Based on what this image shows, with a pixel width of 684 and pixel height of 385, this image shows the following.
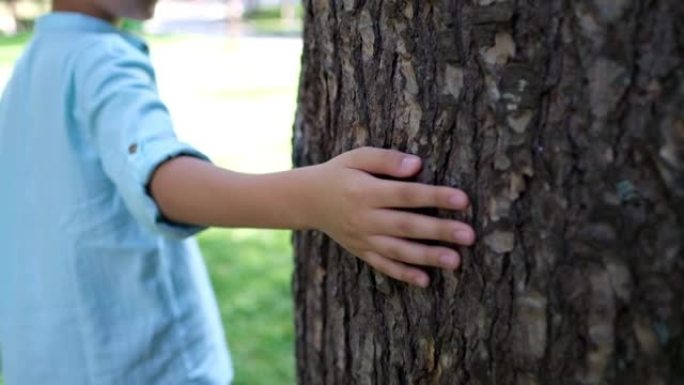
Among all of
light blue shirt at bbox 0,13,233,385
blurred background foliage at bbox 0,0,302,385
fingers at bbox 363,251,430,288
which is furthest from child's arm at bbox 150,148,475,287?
blurred background foliage at bbox 0,0,302,385

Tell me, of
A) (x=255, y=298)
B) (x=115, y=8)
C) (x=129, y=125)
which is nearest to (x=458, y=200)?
(x=129, y=125)

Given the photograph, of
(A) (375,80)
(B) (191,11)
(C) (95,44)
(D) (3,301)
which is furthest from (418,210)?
(B) (191,11)

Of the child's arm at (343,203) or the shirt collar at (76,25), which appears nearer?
the child's arm at (343,203)

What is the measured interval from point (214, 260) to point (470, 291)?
135 inches

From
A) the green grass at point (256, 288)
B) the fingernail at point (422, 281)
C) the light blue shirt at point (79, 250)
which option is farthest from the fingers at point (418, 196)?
the green grass at point (256, 288)

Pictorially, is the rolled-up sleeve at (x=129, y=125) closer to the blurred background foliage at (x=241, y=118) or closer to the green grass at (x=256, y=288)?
the blurred background foliage at (x=241, y=118)

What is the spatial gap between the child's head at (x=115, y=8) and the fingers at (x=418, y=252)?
668 mm

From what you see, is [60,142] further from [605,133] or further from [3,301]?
[605,133]

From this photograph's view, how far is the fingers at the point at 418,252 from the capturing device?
3.68 ft

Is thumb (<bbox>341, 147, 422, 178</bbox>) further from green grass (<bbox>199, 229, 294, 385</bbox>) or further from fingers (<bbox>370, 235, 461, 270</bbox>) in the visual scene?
green grass (<bbox>199, 229, 294, 385</bbox>)

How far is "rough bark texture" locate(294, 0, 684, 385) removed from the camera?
0.99 metres

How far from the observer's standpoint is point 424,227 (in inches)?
43.3

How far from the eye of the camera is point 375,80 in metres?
1.28

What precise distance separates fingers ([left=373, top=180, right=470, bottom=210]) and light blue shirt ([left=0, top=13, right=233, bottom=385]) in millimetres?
444
